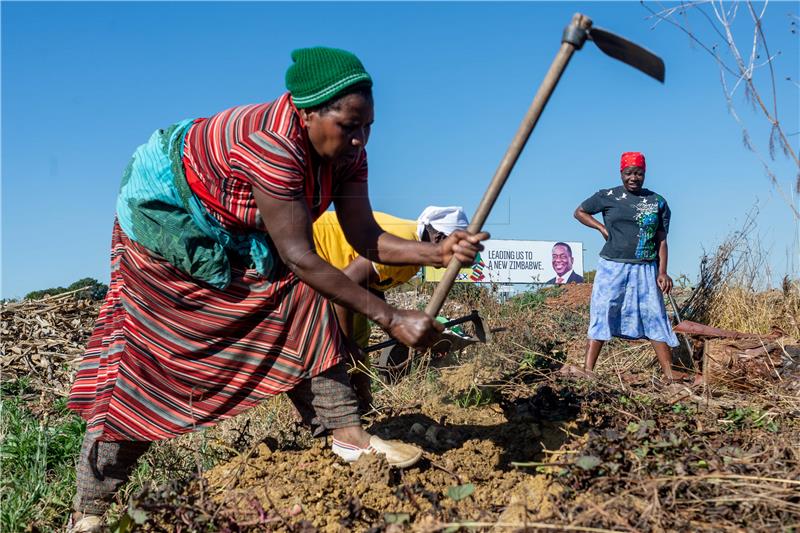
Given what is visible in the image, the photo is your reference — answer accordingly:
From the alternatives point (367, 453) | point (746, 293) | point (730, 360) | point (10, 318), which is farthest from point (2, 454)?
point (746, 293)

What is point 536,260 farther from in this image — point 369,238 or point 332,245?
point 369,238

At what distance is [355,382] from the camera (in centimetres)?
440

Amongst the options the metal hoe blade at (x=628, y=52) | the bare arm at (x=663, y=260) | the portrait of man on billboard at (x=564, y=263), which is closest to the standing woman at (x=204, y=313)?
the metal hoe blade at (x=628, y=52)

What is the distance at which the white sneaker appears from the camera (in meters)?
2.73

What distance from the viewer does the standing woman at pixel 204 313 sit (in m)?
2.71

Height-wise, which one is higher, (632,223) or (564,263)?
(564,263)

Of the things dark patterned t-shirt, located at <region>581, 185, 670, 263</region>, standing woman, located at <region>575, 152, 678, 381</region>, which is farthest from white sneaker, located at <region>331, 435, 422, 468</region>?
dark patterned t-shirt, located at <region>581, 185, 670, 263</region>

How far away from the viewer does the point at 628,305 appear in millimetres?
6102

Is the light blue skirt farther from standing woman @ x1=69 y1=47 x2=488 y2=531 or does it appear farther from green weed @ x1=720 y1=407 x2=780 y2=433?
standing woman @ x1=69 y1=47 x2=488 y2=531

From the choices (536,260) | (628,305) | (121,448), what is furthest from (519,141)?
(536,260)

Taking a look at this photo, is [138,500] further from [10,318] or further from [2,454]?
[10,318]

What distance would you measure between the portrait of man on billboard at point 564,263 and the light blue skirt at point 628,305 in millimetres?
11093

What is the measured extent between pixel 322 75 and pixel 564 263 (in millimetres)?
15488

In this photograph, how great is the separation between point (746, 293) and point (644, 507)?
6570mm
